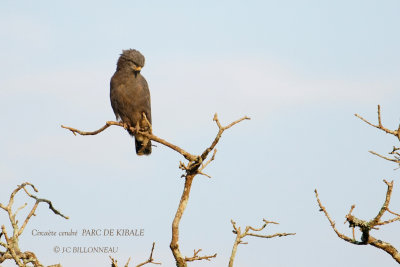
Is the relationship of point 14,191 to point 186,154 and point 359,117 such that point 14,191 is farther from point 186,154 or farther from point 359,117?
point 359,117

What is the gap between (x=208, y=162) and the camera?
5.69 metres

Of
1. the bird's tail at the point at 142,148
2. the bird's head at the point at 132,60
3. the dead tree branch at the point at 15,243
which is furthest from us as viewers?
the bird's tail at the point at 142,148

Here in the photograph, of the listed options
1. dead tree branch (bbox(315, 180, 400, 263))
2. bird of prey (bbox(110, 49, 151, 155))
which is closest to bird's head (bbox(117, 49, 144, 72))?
bird of prey (bbox(110, 49, 151, 155))

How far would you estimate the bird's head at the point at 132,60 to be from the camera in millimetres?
9688

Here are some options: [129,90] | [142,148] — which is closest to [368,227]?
[129,90]

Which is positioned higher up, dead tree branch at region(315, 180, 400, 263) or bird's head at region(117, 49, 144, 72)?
bird's head at region(117, 49, 144, 72)

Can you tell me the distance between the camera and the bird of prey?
976cm

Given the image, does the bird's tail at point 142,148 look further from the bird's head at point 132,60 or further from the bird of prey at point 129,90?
the bird's head at point 132,60

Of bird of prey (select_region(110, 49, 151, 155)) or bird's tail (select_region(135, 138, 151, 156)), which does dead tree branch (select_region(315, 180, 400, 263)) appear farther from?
bird's tail (select_region(135, 138, 151, 156))

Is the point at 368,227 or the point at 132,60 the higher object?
the point at 132,60

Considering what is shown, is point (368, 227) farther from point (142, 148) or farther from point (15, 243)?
point (142, 148)

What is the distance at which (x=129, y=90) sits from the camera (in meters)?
9.81

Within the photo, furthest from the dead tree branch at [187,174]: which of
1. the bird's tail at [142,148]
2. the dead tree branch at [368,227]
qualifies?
the bird's tail at [142,148]

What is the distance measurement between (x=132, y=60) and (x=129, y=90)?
1.71ft
